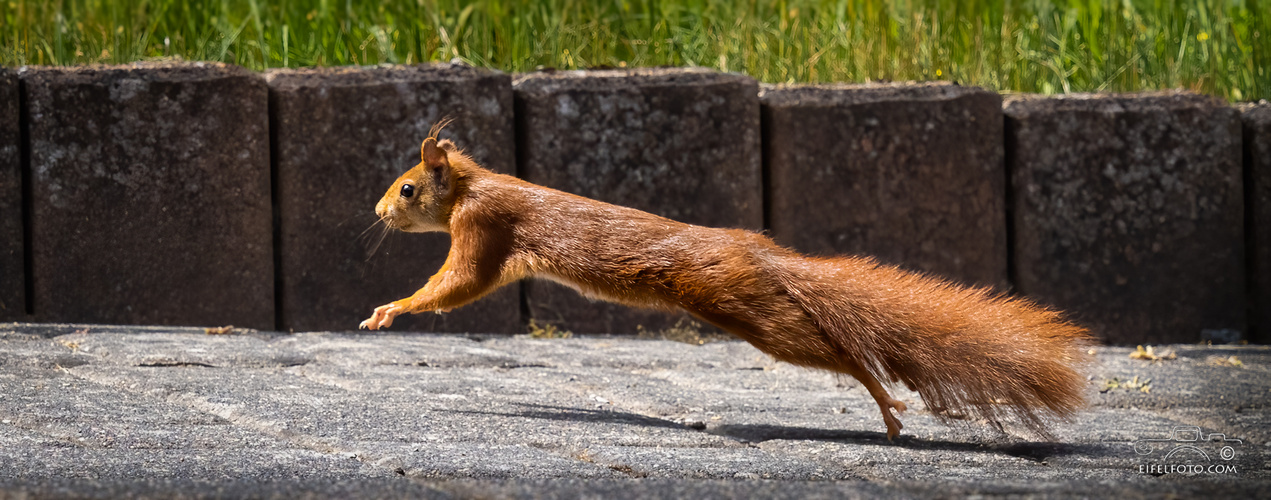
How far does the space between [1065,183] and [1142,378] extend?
1347 mm

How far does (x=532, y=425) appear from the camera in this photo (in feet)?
8.87

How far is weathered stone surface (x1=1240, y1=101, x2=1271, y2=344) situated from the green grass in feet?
1.34

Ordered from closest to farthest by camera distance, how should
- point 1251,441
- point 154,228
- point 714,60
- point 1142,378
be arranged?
point 1251,441
point 1142,378
point 154,228
point 714,60

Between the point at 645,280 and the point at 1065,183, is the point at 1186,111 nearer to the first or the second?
the point at 1065,183

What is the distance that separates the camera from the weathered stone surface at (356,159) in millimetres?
4422

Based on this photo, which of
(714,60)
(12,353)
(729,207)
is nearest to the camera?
(12,353)

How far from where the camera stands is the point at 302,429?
2.51 metres

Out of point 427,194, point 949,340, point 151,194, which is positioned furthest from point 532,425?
point 151,194

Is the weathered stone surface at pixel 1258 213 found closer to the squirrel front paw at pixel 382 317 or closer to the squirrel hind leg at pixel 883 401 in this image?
the squirrel hind leg at pixel 883 401

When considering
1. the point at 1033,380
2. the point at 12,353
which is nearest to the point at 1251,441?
the point at 1033,380

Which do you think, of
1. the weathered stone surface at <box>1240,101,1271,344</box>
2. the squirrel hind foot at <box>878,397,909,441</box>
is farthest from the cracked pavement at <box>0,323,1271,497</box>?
the weathered stone surface at <box>1240,101,1271,344</box>

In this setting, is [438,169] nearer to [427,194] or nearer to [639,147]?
[427,194]

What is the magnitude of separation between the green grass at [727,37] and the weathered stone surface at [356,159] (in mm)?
534

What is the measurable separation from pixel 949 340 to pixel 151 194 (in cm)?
337
